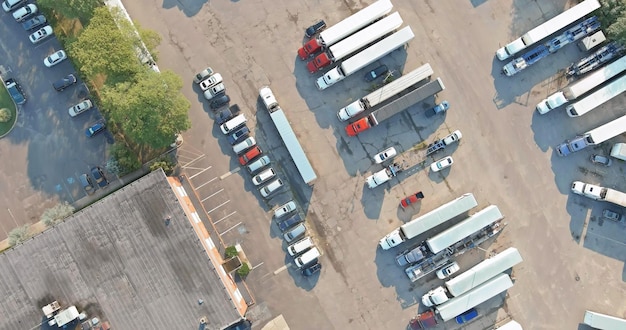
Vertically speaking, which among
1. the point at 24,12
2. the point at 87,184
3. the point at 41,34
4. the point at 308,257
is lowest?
the point at 308,257

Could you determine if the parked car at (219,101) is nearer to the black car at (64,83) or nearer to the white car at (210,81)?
the white car at (210,81)

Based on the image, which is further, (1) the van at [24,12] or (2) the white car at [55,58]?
(2) the white car at [55,58]

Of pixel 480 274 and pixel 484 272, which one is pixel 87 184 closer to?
pixel 480 274

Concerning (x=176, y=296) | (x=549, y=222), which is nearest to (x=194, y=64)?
(x=176, y=296)

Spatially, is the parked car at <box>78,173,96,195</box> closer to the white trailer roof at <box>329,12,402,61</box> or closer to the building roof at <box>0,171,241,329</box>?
the building roof at <box>0,171,241,329</box>

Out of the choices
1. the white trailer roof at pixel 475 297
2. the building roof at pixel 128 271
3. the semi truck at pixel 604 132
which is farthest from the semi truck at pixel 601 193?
the building roof at pixel 128 271

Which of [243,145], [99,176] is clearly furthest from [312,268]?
[99,176]

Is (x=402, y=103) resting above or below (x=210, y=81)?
below
